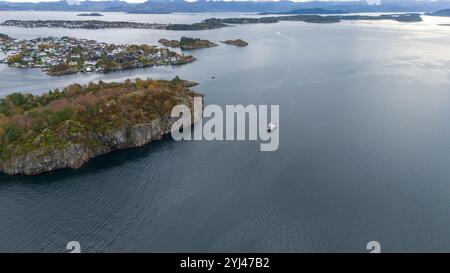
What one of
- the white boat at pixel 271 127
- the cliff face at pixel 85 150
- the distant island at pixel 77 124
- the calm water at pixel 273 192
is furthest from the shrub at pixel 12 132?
the white boat at pixel 271 127

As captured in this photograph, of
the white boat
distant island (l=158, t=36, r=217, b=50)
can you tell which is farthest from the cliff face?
distant island (l=158, t=36, r=217, b=50)

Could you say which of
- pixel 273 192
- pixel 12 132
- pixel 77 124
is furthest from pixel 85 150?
pixel 273 192

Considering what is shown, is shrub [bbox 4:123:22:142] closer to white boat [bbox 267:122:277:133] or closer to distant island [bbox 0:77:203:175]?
distant island [bbox 0:77:203:175]

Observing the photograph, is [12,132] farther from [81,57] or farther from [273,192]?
[81,57]

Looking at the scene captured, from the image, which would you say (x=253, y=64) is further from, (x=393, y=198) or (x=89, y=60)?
(x=393, y=198)

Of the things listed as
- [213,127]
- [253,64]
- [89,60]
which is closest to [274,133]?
[213,127]

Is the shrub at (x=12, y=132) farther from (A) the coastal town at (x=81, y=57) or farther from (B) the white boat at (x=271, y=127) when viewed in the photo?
(A) the coastal town at (x=81, y=57)

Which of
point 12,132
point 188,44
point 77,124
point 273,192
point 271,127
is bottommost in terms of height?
point 273,192
